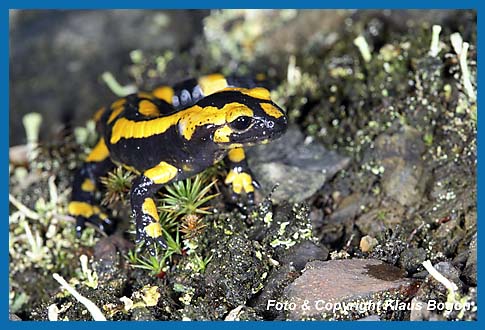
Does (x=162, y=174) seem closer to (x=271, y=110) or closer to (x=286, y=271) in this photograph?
(x=271, y=110)

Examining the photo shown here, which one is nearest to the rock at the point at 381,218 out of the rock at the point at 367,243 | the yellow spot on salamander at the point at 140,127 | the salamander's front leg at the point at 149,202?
the rock at the point at 367,243

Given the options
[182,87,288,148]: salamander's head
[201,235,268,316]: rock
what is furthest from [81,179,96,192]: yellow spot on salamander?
[201,235,268,316]: rock

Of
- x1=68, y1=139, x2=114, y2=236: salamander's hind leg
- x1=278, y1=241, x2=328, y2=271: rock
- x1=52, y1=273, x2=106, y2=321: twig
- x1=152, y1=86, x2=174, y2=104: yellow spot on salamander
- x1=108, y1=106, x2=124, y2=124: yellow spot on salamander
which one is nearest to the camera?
x1=52, y1=273, x2=106, y2=321: twig

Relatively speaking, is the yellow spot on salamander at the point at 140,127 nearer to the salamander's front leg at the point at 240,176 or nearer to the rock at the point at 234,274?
the salamander's front leg at the point at 240,176

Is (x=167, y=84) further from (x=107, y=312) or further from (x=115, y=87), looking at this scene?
(x=107, y=312)

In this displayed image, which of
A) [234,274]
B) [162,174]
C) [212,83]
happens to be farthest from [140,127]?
[234,274]

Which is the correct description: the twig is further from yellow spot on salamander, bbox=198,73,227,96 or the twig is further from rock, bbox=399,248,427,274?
yellow spot on salamander, bbox=198,73,227,96
